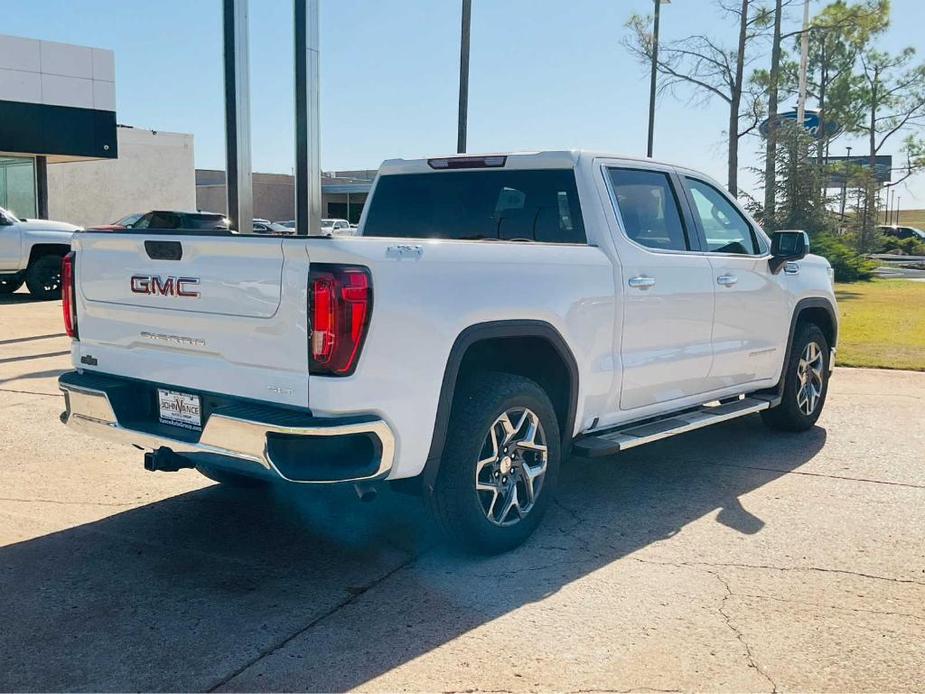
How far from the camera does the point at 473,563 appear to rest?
464 centimetres

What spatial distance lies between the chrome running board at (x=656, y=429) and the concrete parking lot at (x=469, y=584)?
0.41 meters

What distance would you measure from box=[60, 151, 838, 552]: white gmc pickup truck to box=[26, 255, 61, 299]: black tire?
13509 millimetres

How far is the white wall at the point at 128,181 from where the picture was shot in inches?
1501

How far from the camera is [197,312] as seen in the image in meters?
4.27

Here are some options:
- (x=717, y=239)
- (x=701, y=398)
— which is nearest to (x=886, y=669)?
(x=701, y=398)

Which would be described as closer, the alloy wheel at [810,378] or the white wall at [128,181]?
the alloy wheel at [810,378]

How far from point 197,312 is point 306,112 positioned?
7.58m

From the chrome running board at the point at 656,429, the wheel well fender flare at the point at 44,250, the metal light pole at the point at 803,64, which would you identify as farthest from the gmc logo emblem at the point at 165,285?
the metal light pole at the point at 803,64

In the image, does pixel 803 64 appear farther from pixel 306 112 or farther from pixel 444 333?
pixel 444 333

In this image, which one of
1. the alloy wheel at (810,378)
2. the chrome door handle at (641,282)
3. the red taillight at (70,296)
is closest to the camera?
the red taillight at (70,296)

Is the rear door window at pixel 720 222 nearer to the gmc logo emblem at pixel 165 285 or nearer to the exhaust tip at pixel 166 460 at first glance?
the gmc logo emblem at pixel 165 285

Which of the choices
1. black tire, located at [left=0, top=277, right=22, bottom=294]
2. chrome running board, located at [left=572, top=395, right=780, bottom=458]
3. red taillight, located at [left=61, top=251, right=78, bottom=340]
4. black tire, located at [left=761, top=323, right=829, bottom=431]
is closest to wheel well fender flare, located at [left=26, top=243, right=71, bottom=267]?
black tire, located at [left=0, top=277, right=22, bottom=294]

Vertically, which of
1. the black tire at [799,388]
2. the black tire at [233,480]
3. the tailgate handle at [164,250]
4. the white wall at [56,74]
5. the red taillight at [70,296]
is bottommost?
the black tire at [233,480]

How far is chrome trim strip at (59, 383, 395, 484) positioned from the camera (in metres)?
3.86
